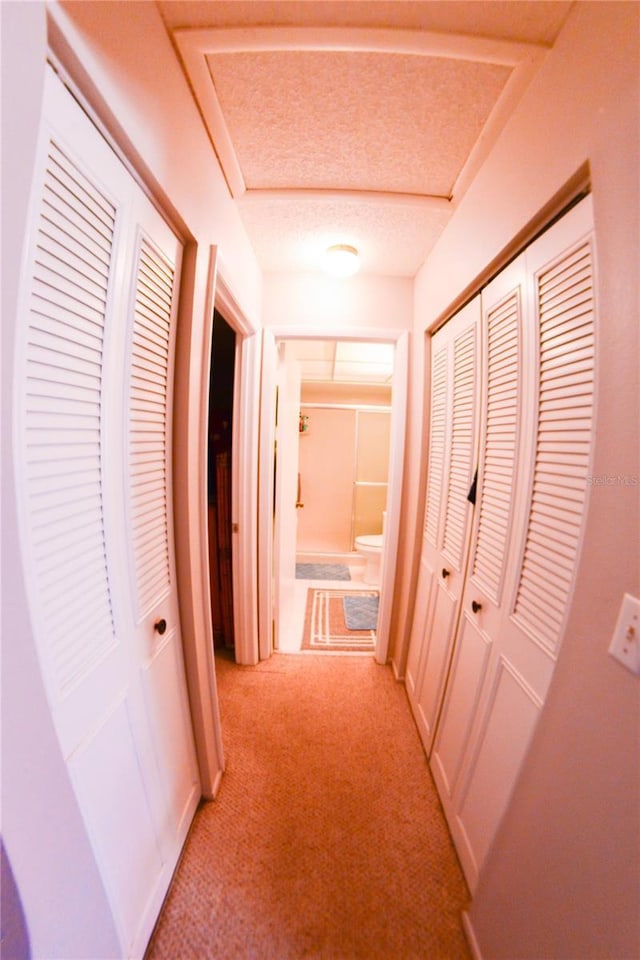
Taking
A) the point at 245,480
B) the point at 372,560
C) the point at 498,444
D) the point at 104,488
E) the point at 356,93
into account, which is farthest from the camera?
the point at 372,560

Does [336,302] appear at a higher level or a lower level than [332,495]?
higher

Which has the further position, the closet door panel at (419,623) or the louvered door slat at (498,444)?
the closet door panel at (419,623)

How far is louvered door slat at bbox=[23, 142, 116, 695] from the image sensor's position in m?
0.54

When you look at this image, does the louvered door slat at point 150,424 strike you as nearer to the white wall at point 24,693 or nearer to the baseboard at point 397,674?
the white wall at point 24,693

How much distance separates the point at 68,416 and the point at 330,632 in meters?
2.25

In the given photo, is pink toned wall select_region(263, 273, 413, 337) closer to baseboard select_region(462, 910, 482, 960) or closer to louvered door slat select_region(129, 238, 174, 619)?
louvered door slat select_region(129, 238, 174, 619)

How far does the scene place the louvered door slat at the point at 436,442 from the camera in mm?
1516

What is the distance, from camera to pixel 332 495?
3.99m

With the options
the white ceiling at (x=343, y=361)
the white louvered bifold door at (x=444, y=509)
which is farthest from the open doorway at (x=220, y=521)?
the white louvered bifold door at (x=444, y=509)

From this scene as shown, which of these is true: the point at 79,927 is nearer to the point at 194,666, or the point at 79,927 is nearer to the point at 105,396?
the point at 194,666

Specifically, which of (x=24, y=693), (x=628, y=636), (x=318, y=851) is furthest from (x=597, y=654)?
(x=318, y=851)

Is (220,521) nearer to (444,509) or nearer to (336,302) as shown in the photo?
(444,509)

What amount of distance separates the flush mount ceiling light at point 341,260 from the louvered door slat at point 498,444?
817mm

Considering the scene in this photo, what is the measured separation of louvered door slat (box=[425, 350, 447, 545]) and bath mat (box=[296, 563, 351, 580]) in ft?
6.39
